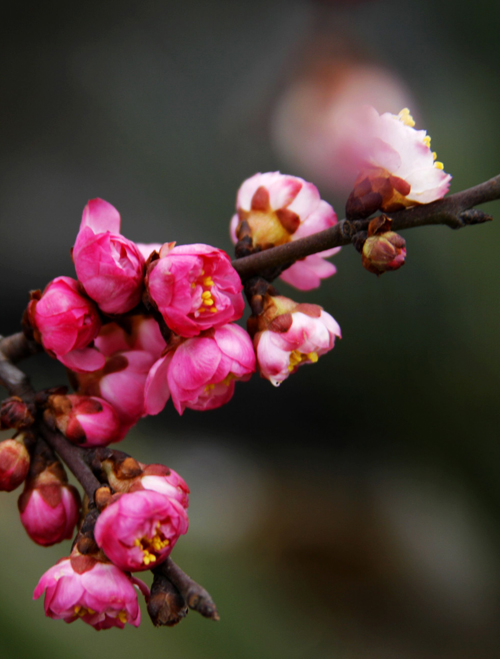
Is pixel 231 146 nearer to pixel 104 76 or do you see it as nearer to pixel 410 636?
pixel 104 76

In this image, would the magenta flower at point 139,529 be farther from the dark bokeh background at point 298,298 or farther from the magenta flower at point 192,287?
Result: the dark bokeh background at point 298,298

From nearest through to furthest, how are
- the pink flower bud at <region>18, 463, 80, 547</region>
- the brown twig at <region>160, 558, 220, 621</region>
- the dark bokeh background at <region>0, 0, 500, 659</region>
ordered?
the brown twig at <region>160, 558, 220, 621</region> → the pink flower bud at <region>18, 463, 80, 547</region> → the dark bokeh background at <region>0, 0, 500, 659</region>

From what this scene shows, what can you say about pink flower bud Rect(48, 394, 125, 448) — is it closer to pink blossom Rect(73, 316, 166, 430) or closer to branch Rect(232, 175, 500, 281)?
pink blossom Rect(73, 316, 166, 430)

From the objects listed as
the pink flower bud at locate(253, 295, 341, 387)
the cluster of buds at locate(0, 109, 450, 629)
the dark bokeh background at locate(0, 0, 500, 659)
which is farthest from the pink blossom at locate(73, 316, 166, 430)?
the dark bokeh background at locate(0, 0, 500, 659)

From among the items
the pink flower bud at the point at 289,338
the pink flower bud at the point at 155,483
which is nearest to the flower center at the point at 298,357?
the pink flower bud at the point at 289,338

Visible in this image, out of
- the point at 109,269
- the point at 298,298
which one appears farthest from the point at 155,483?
the point at 298,298

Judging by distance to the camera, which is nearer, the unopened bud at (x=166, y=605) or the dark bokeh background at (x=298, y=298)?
the unopened bud at (x=166, y=605)

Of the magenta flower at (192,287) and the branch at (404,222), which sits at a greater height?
the branch at (404,222)
